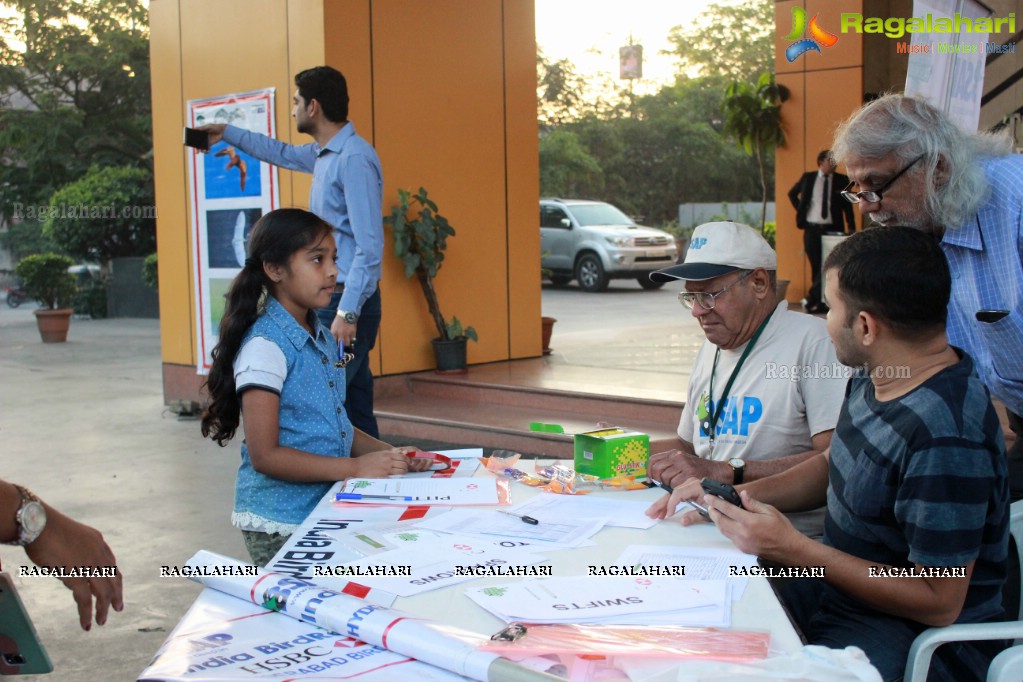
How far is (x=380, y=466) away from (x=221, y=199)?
17.5 ft

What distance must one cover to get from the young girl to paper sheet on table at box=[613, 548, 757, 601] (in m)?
0.83

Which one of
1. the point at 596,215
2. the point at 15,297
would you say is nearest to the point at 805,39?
the point at 596,215

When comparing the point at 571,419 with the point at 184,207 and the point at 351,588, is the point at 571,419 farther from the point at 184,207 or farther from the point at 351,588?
the point at 351,588

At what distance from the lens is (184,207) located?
25.9 ft

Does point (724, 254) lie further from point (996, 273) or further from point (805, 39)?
point (805, 39)

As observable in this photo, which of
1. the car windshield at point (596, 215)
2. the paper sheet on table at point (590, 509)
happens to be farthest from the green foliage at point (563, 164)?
the paper sheet on table at point (590, 509)

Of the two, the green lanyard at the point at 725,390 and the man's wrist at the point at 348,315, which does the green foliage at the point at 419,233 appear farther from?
→ the green lanyard at the point at 725,390

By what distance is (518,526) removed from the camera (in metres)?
2.21

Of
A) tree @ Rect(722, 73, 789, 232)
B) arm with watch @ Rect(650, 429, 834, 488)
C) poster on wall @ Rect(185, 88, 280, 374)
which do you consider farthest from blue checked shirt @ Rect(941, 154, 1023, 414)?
tree @ Rect(722, 73, 789, 232)

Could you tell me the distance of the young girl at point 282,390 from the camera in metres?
2.63

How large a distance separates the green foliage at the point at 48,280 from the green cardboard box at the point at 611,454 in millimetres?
12952

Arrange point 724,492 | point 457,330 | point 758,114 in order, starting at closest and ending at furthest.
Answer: point 724,492 → point 457,330 → point 758,114

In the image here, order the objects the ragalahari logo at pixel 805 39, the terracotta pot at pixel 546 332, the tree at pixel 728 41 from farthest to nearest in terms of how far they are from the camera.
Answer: the tree at pixel 728 41 < the ragalahari logo at pixel 805 39 < the terracotta pot at pixel 546 332

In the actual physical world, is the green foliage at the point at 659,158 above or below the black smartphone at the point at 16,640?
above
